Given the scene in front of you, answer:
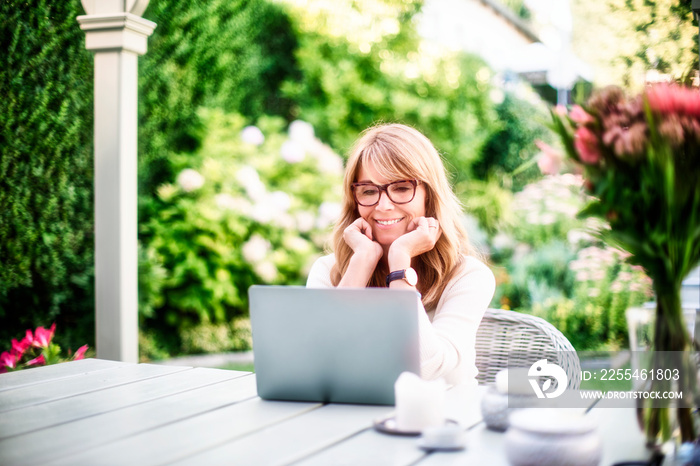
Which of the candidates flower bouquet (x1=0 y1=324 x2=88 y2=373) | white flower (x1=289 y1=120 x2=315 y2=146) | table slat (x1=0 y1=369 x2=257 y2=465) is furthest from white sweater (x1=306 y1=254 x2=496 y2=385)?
white flower (x1=289 y1=120 x2=315 y2=146)

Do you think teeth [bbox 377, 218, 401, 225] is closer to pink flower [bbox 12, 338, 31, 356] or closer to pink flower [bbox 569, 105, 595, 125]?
pink flower [bbox 569, 105, 595, 125]

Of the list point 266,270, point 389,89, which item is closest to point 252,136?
point 266,270

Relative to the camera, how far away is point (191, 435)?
130 centimetres

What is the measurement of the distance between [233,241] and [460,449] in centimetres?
427

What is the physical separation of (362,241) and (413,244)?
19cm

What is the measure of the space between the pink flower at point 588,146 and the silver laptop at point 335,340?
42 cm

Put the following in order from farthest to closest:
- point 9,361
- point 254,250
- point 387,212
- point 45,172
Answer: point 254,250 → point 45,172 → point 9,361 → point 387,212

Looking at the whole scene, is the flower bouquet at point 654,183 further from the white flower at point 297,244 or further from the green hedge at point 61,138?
the white flower at point 297,244

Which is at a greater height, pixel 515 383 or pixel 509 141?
pixel 509 141

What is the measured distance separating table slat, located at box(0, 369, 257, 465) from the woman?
643mm

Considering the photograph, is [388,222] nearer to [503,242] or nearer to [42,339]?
[42,339]

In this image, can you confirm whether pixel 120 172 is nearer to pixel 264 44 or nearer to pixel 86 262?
pixel 86 262

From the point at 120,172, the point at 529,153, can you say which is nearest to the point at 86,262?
the point at 120,172

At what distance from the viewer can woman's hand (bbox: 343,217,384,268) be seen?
2.17 metres
